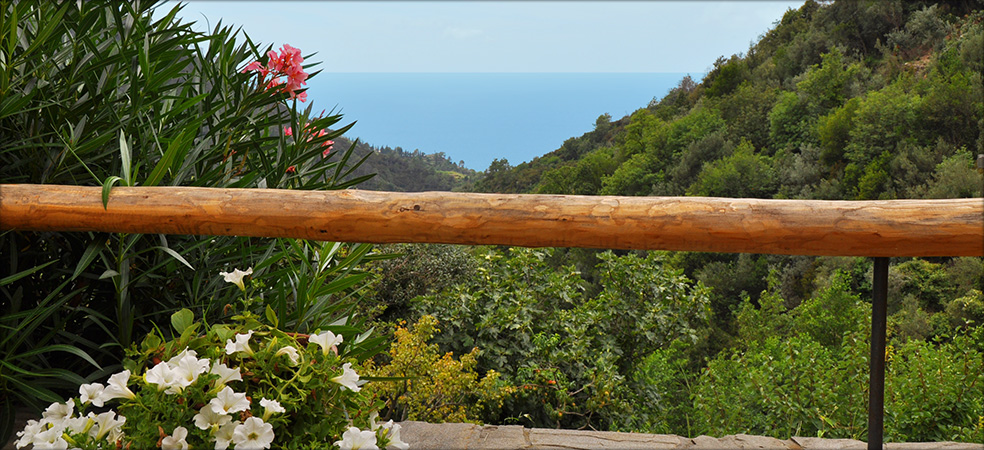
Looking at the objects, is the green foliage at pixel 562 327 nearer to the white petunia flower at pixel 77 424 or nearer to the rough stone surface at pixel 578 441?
the rough stone surface at pixel 578 441

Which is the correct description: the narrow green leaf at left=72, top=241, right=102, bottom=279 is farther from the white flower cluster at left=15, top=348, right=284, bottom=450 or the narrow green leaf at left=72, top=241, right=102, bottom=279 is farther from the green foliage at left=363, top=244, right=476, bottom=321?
the green foliage at left=363, top=244, right=476, bottom=321

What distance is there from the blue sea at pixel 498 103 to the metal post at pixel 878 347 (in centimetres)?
2543

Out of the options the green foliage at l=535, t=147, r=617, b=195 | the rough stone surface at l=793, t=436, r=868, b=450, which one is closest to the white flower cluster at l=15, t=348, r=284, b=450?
the rough stone surface at l=793, t=436, r=868, b=450

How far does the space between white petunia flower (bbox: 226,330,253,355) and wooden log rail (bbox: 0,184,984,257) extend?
23 cm

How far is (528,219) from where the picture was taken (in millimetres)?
964

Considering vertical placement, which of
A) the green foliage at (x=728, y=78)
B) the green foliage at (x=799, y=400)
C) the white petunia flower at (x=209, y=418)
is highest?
the green foliage at (x=728, y=78)

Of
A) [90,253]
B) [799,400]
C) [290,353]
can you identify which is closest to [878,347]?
[290,353]

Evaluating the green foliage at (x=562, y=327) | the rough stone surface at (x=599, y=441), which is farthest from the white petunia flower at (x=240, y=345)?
the green foliage at (x=562, y=327)

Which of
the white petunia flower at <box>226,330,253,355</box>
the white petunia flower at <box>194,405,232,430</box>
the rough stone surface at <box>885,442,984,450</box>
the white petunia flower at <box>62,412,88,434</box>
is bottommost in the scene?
the rough stone surface at <box>885,442,984,450</box>

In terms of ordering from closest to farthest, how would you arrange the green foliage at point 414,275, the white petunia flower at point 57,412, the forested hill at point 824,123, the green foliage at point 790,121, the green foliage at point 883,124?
the white petunia flower at point 57,412, the green foliage at point 414,275, the forested hill at point 824,123, the green foliage at point 883,124, the green foliage at point 790,121

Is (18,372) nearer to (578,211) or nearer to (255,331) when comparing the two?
(255,331)

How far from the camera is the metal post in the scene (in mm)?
917

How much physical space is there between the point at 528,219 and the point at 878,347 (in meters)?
0.56

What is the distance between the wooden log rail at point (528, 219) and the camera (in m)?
0.90
